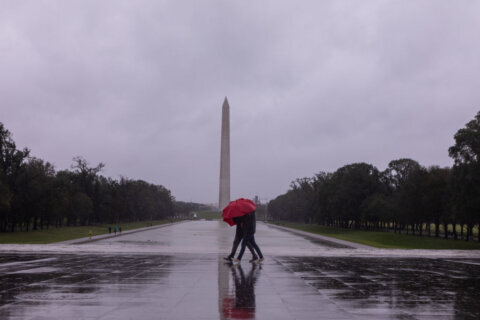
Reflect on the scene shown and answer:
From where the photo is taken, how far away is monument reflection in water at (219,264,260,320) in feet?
28.5

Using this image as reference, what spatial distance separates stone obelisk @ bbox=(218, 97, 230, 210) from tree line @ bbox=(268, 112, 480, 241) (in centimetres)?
1828

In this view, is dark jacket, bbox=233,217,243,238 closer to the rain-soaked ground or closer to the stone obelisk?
the rain-soaked ground

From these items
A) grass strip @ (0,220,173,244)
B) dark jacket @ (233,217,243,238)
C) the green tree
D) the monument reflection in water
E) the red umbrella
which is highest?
the green tree

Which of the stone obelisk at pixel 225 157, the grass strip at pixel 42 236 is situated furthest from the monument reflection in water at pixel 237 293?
the stone obelisk at pixel 225 157

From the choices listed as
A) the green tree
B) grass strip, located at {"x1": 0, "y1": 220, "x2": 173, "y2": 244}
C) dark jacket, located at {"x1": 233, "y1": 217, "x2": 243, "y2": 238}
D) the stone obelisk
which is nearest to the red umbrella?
dark jacket, located at {"x1": 233, "y1": 217, "x2": 243, "y2": 238}

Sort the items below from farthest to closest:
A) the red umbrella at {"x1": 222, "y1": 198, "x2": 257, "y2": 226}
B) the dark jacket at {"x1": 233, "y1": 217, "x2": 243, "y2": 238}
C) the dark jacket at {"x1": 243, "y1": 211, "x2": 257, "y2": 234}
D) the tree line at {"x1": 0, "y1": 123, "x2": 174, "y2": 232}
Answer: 1. the tree line at {"x1": 0, "y1": 123, "x2": 174, "y2": 232}
2. the dark jacket at {"x1": 233, "y1": 217, "x2": 243, "y2": 238}
3. the dark jacket at {"x1": 243, "y1": 211, "x2": 257, "y2": 234}
4. the red umbrella at {"x1": 222, "y1": 198, "x2": 257, "y2": 226}

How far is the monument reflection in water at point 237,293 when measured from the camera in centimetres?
869

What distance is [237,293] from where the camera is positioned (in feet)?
35.7

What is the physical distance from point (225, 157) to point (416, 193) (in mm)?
42125

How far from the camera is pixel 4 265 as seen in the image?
54.0 feet

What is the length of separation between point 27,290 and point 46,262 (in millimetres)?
7257

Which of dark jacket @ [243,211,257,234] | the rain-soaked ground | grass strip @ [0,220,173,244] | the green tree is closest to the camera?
the rain-soaked ground

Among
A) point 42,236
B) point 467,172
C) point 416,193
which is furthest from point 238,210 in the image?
point 416,193

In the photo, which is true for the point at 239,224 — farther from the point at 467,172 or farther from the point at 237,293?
the point at 467,172
